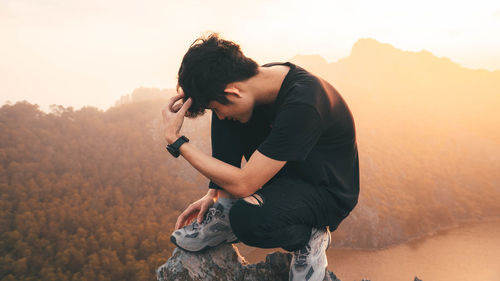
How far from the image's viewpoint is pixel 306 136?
5.52 ft

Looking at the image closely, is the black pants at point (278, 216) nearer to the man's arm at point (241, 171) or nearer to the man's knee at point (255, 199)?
the man's knee at point (255, 199)

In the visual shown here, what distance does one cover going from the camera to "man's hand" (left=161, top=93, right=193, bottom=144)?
1.97 metres

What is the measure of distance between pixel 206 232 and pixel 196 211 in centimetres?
26

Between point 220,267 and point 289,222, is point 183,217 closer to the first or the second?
point 220,267

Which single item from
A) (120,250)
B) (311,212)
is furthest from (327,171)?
(120,250)

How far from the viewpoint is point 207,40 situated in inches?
72.2

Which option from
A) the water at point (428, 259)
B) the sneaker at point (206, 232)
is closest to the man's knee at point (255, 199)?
the sneaker at point (206, 232)

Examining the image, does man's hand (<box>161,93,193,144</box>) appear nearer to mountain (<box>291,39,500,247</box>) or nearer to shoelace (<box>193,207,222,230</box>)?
shoelace (<box>193,207,222,230</box>)

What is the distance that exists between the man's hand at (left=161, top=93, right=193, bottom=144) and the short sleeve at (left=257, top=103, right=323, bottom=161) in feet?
2.04

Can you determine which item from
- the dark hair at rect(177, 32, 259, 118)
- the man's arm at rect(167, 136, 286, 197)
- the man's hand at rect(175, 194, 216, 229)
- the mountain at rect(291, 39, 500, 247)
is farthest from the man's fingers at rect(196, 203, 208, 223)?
the mountain at rect(291, 39, 500, 247)

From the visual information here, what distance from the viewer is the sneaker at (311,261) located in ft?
6.73

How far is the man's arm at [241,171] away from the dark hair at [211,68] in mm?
373

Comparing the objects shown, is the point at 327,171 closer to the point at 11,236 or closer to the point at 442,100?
the point at 11,236

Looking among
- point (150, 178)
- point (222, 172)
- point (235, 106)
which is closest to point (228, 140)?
point (235, 106)
